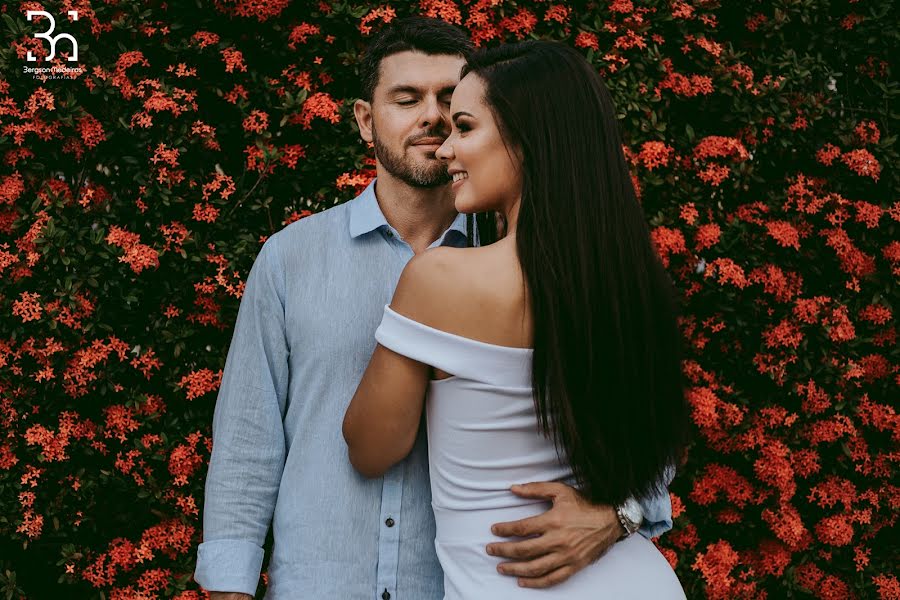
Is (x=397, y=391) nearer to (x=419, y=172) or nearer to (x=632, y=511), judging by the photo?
(x=632, y=511)

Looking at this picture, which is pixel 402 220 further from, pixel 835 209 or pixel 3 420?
pixel 835 209

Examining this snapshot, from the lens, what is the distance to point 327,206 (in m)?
3.04

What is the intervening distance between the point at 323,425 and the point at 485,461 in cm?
56

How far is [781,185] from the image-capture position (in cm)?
341

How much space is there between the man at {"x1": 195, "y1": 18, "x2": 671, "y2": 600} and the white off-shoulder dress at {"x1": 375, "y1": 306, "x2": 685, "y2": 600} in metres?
0.13

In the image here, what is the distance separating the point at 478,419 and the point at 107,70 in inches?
88.6

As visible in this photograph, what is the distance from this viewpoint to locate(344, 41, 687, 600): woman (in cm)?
152

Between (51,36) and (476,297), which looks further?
(51,36)

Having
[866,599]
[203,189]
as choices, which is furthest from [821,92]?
[203,189]

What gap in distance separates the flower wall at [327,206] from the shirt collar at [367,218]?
0.74m

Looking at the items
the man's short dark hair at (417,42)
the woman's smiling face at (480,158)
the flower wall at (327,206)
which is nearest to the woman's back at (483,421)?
the woman's smiling face at (480,158)

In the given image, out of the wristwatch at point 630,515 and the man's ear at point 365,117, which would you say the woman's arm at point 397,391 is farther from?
the man's ear at point 365,117

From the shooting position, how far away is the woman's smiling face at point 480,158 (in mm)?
1638

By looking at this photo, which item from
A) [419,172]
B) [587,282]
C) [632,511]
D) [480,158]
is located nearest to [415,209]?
[419,172]
